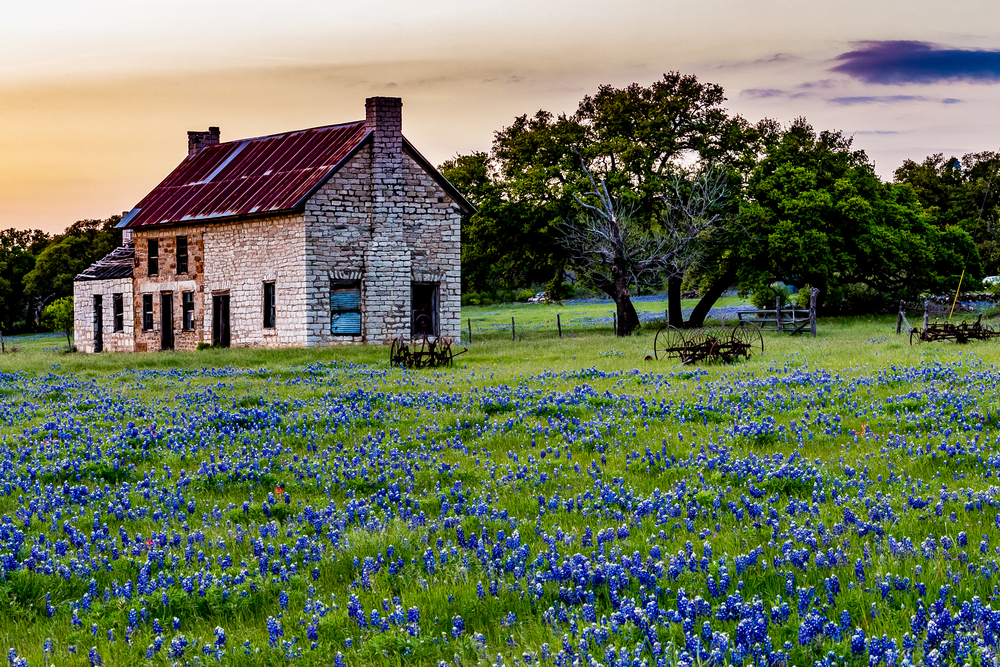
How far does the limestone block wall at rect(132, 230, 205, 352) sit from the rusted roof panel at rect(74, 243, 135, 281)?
1.91 m

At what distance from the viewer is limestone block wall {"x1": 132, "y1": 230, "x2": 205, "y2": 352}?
137 feet

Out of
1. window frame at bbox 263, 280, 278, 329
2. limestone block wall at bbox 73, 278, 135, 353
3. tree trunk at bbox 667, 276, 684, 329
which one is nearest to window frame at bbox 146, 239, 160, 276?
limestone block wall at bbox 73, 278, 135, 353

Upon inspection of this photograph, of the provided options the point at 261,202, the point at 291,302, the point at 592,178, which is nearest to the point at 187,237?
the point at 261,202

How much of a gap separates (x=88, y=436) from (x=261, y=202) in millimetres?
28118

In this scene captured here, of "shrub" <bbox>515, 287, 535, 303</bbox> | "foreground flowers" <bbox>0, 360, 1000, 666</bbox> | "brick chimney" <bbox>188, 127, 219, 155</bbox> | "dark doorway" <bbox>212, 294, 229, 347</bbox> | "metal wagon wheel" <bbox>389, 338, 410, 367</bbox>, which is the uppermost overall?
"brick chimney" <bbox>188, 127, 219, 155</bbox>


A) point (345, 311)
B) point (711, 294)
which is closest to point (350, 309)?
point (345, 311)

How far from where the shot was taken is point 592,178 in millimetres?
47188

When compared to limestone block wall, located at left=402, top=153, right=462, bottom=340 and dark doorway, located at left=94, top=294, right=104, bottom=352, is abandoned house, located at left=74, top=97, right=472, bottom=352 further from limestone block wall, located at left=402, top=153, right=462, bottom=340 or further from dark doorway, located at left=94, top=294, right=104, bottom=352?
dark doorway, located at left=94, top=294, right=104, bottom=352

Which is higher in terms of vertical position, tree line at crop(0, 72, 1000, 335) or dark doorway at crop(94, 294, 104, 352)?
tree line at crop(0, 72, 1000, 335)

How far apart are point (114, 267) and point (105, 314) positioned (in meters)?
2.47

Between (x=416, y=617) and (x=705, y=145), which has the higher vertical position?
(x=705, y=145)

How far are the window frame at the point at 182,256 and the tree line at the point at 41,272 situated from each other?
1624 inches

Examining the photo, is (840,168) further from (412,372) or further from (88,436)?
(88,436)

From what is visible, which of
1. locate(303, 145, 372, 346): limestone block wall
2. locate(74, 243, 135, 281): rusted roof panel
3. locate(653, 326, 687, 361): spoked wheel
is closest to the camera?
locate(653, 326, 687, 361): spoked wheel
